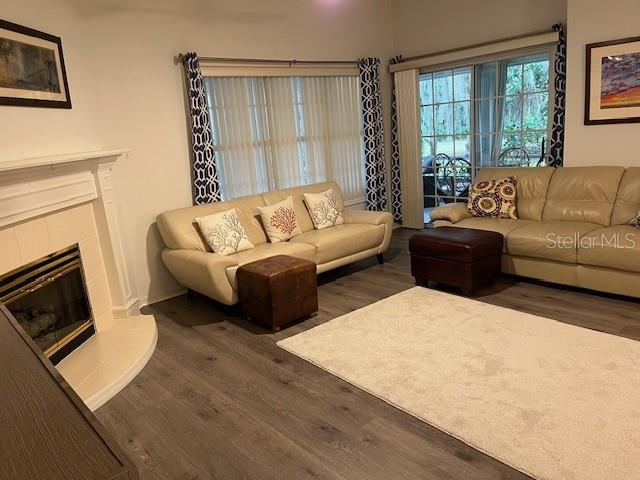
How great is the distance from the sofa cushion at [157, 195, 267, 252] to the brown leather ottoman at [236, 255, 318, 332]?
2.31 ft

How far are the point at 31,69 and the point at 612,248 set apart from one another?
4.12 m

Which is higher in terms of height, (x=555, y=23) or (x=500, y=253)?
(x=555, y=23)

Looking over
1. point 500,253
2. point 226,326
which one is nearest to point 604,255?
point 500,253

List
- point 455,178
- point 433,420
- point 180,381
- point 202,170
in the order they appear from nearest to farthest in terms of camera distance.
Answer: point 433,420 → point 180,381 → point 202,170 → point 455,178

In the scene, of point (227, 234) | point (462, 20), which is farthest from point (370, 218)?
point (462, 20)

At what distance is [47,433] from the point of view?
2.30 ft

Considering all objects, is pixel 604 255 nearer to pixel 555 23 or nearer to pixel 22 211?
pixel 555 23

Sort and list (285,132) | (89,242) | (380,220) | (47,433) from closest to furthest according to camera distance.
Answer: (47,433) < (89,242) < (380,220) < (285,132)

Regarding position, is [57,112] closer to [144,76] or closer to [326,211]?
[144,76]

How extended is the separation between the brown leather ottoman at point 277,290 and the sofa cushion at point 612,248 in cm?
206

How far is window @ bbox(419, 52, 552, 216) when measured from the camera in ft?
17.3

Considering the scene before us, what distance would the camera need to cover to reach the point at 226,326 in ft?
12.6

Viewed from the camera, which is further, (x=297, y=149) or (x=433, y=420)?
(x=297, y=149)

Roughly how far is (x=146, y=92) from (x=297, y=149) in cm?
178
